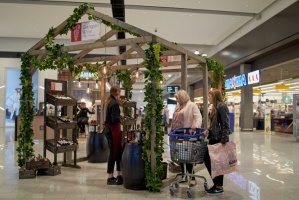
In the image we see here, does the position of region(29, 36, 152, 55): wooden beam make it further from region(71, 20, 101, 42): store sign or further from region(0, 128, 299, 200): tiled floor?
region(0, 128, 299, 200): tiled floor

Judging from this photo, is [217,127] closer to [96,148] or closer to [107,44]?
[107,44]

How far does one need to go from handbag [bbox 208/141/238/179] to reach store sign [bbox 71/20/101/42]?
2867 millimetres

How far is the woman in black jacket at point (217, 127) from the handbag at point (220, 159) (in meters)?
0.10

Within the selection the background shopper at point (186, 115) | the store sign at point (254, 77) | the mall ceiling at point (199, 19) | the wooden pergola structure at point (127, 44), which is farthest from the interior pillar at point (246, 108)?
the background shopper at point (186, 115)

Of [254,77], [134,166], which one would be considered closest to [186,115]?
[134,166]

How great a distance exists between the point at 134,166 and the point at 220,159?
127 cm

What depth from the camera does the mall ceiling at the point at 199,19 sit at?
38.4 feet

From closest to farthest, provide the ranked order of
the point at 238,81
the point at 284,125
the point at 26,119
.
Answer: the point at 26,119 → the point at 284,125 → the point at 238,81

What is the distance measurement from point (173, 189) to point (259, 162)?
12.2 feet

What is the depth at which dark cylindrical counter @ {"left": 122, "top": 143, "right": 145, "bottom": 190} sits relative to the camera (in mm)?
4762

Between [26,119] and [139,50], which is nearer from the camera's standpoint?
[139,50]

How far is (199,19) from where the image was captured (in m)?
13.9

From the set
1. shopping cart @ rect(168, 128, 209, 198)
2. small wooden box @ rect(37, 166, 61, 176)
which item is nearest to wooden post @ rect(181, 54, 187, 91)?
shopping cart @ rect(168, 128, 209, 198)

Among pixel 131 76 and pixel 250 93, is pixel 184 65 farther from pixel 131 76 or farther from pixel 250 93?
pixel 250 93
